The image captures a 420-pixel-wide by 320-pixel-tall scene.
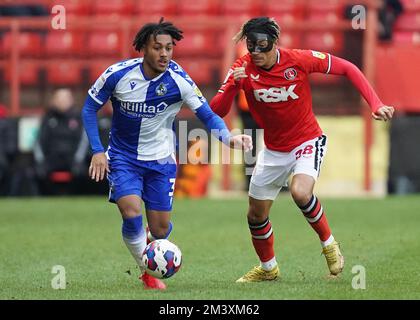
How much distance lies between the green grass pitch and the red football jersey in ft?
3.91

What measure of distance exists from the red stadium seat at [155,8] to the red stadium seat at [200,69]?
1678 millimetres

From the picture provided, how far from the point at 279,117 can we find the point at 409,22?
10.8 m

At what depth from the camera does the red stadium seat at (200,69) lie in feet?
61.1

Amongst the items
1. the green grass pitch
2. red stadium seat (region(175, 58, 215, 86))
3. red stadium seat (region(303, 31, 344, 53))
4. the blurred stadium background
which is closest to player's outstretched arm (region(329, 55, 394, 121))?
the green grass pitch

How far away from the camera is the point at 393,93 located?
18781mm

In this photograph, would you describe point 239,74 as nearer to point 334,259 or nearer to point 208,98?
point 334,259

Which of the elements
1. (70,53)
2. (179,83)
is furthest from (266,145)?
(70,53)

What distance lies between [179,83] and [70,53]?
409 inches

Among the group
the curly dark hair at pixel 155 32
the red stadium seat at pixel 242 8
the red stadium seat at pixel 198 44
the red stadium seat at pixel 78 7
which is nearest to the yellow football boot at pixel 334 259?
the curly dark hair at pixel 155 32

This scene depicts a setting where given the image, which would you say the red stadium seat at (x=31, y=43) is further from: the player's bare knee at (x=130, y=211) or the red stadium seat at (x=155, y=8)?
the player's bare knee at (x=130, y=211)

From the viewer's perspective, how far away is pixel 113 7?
20.3 meters

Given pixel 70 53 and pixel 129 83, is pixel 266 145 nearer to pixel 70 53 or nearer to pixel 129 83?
pixel 129 83

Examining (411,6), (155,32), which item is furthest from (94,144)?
(411,6)

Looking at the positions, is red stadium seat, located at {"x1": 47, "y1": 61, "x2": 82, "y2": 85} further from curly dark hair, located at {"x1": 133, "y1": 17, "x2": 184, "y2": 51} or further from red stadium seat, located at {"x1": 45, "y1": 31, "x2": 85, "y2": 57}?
curly dark hair, located at {"x1": 133, "y1": 17, "x2": 184, "y2": 51}
